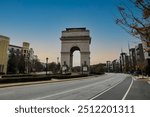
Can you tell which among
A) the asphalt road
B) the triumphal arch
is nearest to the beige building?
the triumphal arch

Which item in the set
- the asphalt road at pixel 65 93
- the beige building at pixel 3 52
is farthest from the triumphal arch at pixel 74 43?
the asphalt road at pixel 65 93

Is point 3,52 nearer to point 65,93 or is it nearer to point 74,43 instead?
point 74,43

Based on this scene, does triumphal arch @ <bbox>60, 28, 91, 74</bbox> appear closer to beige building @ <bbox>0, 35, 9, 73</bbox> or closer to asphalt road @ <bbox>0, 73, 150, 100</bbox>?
beige building @ <bbox>0, 35, 9, 73</bbox>

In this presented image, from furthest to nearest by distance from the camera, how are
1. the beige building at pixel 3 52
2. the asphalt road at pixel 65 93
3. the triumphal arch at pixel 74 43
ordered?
the triumphal arch at pixel 74 43
the beige building at pixel 3 52
the asphalt road at pixel 65 93

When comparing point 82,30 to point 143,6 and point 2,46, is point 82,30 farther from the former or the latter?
point 143,6

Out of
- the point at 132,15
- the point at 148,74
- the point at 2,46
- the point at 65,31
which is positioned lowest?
the point at 148,74

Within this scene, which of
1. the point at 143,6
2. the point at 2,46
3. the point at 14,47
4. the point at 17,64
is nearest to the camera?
the point at 143,6

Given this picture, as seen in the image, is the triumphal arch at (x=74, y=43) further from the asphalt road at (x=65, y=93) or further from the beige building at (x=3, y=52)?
the asphalt road at (x=65, y=93)

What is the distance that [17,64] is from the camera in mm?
86188

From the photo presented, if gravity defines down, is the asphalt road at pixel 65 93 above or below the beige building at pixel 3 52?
below

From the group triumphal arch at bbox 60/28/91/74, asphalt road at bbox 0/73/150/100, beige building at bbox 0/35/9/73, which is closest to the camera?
asphalt road at bbox 0/73/150/100

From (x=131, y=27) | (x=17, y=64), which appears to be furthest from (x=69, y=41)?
(x=131, y=27)

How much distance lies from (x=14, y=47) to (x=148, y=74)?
296 ft

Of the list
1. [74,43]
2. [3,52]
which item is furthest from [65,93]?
[74,43]
